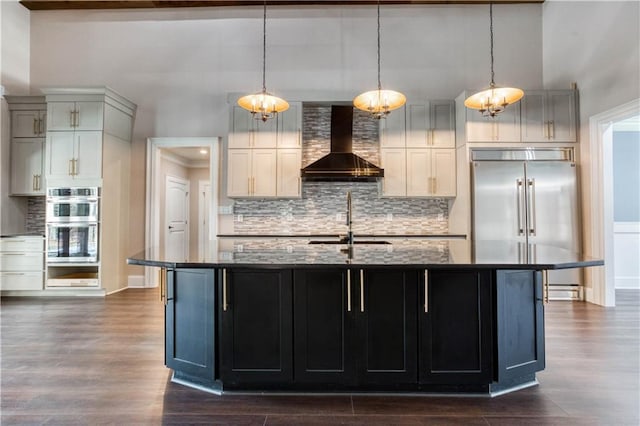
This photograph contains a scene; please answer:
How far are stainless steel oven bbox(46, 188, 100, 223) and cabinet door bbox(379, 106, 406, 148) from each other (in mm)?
3978

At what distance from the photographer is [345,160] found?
180 inches

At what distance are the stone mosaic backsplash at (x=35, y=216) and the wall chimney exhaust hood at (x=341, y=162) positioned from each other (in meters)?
3.95

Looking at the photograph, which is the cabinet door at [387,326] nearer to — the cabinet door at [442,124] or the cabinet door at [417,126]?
the cabinet door at [417,126]

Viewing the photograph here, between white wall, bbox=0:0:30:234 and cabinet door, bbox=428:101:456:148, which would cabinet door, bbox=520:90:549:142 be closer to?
cabinet door, bbox=428:101:456:148

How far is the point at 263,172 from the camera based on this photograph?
15.6 feet

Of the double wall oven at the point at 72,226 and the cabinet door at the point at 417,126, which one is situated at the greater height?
the cabinet door at the point at 417,126

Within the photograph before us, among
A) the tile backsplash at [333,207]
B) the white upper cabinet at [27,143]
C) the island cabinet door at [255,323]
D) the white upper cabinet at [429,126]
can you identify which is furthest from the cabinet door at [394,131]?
the white upper cabinet at [27,143]

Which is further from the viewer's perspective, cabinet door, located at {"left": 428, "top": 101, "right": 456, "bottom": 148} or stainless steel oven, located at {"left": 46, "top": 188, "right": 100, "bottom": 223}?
cabinet door, located at {"left": 428, "top": 101, "right": 456, "bottom": 148}

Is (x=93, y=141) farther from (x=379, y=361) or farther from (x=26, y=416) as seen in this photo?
(x=379, y=361)

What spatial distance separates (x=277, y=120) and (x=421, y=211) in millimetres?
2495

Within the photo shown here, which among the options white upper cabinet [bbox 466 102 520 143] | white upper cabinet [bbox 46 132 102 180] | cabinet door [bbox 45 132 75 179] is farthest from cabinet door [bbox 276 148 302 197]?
cabinet door [bbox 45 132 75 179]

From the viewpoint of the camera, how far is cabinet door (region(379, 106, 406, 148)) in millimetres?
4785

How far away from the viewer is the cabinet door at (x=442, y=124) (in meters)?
4.79

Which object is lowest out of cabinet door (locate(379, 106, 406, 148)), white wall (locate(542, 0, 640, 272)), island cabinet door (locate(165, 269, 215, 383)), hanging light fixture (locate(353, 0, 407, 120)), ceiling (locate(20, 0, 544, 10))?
island cabinet door (locate(165, 269, 215, 383))
